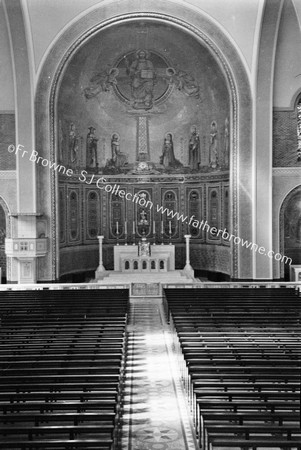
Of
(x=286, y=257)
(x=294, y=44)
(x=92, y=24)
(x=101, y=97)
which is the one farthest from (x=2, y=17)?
(x=286, y=257)

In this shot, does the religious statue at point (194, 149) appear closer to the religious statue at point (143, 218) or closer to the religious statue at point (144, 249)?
the religious statue at point (143, 218)

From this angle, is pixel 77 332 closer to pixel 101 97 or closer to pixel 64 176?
pixel 64 176

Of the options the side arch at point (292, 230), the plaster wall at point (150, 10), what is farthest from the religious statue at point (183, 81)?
the side arch at point (292, 230)

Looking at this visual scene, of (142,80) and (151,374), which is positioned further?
(142,80)

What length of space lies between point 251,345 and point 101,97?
20587 millimetres

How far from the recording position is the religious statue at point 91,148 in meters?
29.4

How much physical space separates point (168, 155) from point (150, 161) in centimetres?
105

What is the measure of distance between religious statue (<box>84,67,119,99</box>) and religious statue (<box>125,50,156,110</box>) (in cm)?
88

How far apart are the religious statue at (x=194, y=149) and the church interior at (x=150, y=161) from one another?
0.18ft

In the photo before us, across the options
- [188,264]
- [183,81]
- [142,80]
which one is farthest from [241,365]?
[142,80]

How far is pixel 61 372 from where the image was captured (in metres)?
9.45

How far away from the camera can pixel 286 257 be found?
1059 inches

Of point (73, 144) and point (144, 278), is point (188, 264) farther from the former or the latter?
point (73, 144)

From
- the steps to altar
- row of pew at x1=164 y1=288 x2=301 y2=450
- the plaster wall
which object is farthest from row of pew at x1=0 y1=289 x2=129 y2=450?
the plaster wall
